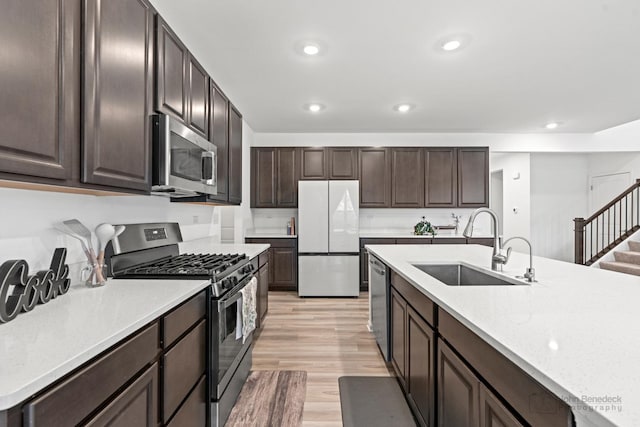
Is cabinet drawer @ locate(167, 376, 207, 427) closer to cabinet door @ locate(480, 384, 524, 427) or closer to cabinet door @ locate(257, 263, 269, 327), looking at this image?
cabinet door @ locate(480, 384, 524, 427)

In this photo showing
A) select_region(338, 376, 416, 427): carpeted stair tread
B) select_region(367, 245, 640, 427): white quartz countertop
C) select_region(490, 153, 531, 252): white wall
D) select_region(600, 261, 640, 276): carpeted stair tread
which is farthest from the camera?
select_region(490, 153, 531, 252): white wall

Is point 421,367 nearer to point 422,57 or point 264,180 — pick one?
point 422,57

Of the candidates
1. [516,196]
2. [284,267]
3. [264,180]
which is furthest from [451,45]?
[516,196]

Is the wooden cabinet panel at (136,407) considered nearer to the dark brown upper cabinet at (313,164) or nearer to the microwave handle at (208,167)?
the microwave handle at (208,167)

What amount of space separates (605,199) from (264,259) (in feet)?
22.6

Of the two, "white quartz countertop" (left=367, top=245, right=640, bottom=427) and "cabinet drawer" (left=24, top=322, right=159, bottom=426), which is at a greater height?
"white quartz countertop" (left=367, top=245, right=640, bottom=427)

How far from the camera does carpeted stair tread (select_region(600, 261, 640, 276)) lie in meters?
4.24

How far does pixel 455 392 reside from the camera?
3.99 feet

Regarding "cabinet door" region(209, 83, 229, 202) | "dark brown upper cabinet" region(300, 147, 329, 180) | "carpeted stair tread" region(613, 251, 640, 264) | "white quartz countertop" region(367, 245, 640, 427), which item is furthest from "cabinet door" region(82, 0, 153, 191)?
"carpeted stair tread" region(613, 251, 640, 264)

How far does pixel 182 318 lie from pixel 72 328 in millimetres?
469

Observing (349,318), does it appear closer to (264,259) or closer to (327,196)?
(264,259)

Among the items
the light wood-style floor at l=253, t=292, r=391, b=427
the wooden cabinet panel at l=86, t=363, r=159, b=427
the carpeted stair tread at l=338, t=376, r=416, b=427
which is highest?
the wooden cabinet panel at l=86, t=363, r=159, b=427

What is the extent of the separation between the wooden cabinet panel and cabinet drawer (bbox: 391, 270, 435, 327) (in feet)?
3.85

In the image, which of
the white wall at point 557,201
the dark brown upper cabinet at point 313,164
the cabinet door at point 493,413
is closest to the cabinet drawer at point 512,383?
the cabinet door at point 493,413
